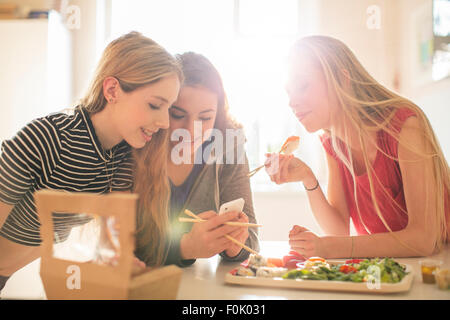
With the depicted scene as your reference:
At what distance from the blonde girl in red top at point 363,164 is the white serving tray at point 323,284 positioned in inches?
11.1

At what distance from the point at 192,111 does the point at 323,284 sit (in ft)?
2.25

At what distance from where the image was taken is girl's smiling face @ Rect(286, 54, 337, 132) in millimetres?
1281

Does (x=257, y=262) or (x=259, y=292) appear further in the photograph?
(x=257, y=262)

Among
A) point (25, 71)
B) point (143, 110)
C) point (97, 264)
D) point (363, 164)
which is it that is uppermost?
point (25, 71)

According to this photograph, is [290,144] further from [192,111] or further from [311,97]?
[192,111]

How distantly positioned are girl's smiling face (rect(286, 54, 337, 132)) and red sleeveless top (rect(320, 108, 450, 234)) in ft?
0.50

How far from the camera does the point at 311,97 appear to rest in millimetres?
1289

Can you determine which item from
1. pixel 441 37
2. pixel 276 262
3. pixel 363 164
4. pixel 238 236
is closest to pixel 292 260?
pixel 276 262

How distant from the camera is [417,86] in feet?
9.57

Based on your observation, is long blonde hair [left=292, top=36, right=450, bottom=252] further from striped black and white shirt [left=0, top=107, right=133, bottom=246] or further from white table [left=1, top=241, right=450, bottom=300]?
striped black and white shirt [left=0, top=107, right=133, bottom=246]

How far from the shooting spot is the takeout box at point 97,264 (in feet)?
1.69

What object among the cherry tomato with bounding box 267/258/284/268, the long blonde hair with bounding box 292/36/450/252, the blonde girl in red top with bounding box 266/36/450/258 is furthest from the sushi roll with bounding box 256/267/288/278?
the long blonde hair with bounding box 292/36/450/252

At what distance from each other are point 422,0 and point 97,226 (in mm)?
3054

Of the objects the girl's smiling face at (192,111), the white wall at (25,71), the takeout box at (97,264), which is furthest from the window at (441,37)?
the white wall at (25,71)
